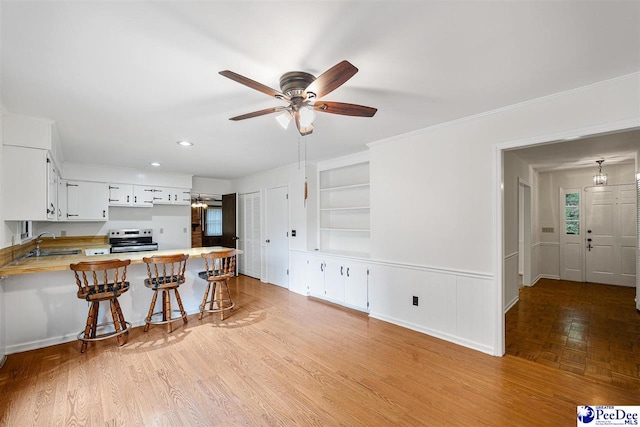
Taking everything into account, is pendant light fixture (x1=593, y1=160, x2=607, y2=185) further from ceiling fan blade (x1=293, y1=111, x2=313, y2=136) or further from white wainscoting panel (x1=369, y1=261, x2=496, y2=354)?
ceiling fan blade (x1=293, y1=111, x2=313, y2=136)

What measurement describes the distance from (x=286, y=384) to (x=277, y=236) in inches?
143

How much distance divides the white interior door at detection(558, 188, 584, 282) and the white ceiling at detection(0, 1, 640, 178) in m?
5.04

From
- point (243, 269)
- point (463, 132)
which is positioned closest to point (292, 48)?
point (463, 132)

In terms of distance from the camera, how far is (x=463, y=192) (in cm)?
305

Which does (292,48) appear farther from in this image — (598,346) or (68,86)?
(598,346)

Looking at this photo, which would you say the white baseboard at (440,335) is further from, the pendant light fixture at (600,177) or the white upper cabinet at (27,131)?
the pendant light fixture at (600,177)

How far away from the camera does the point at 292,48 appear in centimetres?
172

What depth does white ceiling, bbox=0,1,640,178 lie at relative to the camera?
1431mm

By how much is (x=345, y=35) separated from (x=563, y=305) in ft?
16.9

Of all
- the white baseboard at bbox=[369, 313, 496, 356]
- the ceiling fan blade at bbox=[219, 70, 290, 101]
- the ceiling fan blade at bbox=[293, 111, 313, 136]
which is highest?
the ceiling fan blade at bbox=[219, 70, 290, 101]

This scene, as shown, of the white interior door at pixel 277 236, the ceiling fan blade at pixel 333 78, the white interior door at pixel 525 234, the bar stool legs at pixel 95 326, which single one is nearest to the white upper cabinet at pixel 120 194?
the white interior door at pixel 277 236

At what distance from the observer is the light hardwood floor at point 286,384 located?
1.99m

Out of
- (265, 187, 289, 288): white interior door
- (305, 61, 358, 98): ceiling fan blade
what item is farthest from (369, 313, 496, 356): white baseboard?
(305, 61, 358, 98): ceiling fan blade

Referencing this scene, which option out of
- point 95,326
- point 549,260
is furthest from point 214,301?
point 549,260
